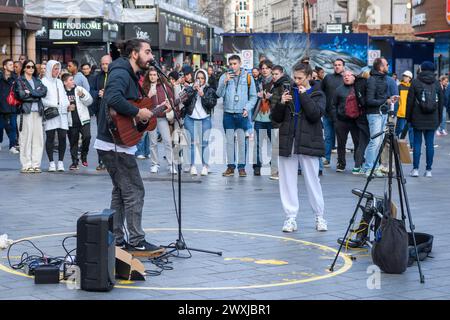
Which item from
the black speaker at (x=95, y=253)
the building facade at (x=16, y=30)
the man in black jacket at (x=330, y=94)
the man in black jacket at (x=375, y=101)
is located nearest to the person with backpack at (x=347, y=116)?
the man in black jacket at (x=375, y=101)

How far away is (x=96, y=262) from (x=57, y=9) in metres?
31.2

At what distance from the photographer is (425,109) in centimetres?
1681

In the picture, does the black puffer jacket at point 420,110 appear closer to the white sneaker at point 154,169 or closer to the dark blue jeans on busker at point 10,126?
the white sneaker at point 154,169

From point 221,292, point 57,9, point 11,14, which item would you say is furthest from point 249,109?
point 57,9

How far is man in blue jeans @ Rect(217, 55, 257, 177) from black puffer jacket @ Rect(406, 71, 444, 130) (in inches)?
108

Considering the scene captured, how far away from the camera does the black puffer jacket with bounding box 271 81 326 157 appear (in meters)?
10.7

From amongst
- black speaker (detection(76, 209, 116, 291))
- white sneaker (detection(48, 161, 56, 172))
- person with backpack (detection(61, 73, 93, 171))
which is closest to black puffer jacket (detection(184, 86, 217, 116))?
person with backpack (detection(61, 73, 93, 171))

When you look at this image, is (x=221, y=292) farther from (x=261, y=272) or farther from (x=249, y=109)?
(x=249, y=109)

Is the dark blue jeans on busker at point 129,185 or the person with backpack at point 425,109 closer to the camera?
the dark blue jeans on busker at point 129,185

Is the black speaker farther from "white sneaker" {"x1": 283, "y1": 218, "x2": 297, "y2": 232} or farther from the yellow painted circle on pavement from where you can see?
"white sneaker" {"x1": 283, "y1": 218, "x2": 297, "y2": 232}

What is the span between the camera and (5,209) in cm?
1246

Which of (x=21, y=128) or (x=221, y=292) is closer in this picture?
(x=221, y=292)

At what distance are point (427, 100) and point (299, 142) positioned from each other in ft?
22.2

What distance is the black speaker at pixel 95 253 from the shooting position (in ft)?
25.1
